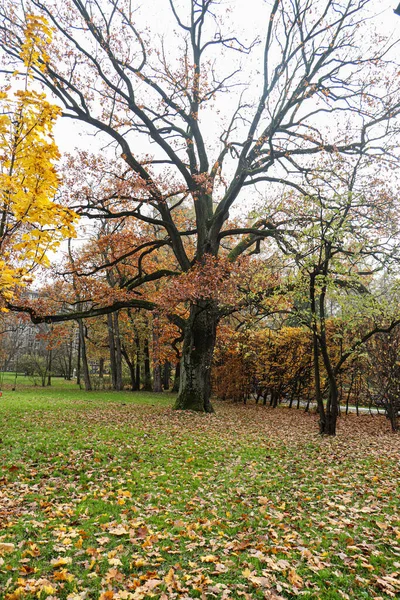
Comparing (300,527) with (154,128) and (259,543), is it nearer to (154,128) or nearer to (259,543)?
(259,543)

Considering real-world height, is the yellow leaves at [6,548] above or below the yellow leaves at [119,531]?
above

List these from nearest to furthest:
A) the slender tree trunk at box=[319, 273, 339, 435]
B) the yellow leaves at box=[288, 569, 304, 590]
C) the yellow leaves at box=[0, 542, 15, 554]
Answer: the yellow leaves at box=[288, 569, 304, 590], the yellow leaves at box=[0, 542, 15, 554], the slender tree trunk at box=[319, 273, 339, 435]

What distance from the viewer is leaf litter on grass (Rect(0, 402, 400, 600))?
131 inches

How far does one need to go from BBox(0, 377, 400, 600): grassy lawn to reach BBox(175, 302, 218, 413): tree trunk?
14.3 ft

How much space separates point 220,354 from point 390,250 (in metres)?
12.8

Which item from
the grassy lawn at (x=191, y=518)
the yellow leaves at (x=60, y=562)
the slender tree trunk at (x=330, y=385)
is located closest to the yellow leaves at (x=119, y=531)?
the grassy lawn at (x=191, y=518)

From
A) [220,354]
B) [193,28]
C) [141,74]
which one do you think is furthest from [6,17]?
[220,354]

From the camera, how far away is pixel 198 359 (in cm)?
1354

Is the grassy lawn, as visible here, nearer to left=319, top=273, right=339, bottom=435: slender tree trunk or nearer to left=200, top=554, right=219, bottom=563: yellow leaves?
left=200, top=554, right=219, bottom=563: yellow leaves

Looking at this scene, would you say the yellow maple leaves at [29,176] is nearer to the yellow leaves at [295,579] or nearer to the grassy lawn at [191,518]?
the grassy lawn at [191,518]

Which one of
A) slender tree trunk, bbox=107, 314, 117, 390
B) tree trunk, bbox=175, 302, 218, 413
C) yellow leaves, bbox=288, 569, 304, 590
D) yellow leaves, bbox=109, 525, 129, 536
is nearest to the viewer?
yellow leaves, bbox=288, 569, 304, 590

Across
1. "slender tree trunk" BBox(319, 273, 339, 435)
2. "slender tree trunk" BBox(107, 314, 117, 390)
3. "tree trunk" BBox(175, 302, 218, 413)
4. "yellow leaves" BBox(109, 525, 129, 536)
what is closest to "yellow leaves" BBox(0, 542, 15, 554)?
"yellow leaves" BBox(109, 525, 129, 536)

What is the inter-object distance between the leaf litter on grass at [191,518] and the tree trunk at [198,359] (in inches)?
175

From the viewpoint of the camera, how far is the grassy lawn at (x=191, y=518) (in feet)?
10.9
